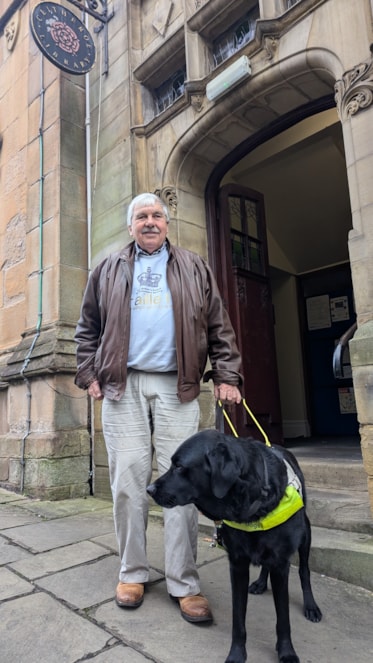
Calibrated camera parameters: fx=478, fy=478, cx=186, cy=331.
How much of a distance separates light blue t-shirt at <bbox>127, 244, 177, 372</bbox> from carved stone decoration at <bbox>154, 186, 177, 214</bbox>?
2.30 meters

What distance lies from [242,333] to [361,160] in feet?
7.03

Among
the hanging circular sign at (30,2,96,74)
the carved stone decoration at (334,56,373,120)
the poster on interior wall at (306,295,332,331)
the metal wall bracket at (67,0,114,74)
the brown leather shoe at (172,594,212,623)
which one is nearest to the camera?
the brown leather shoe at (172,594,212,623)

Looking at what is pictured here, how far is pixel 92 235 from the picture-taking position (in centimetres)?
525

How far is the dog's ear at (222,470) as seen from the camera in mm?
1682

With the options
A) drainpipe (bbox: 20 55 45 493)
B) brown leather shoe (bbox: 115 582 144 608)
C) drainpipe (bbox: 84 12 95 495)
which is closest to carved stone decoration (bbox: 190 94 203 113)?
drainpipe (bbox: 84 12 95 495)

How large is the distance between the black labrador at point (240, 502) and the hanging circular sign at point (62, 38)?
15.1ft

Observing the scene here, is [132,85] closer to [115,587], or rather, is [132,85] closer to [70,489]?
[70,489]

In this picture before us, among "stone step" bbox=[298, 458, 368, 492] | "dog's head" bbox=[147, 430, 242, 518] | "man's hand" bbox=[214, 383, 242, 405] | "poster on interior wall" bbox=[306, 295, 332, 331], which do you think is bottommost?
"stone step" bbox=[298, 458, 368, 492]

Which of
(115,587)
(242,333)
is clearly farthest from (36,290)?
(115,587)

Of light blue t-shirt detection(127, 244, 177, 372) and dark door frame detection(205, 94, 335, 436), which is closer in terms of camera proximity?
light blue t-shirt detection(127, 244, 177, 372)

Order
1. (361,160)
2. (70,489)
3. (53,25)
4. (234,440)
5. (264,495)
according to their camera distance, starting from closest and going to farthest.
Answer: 1. (264,495)
2. (234,440)
3. (361,160)
4. (70,489)
5. (53,25)

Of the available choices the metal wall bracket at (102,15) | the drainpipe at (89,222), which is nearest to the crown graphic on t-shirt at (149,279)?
the drainpipe at (89,222)

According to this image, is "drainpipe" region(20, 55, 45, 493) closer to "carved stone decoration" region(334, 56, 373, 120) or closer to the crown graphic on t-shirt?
the crown graphic on t-shirt

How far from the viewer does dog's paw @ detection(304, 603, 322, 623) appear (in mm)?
2070
